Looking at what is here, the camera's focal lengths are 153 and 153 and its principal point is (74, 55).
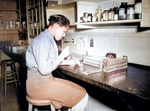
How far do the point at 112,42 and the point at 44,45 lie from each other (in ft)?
3.45

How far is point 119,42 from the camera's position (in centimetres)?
200

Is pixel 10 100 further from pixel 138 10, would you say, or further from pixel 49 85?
pixel 138 10

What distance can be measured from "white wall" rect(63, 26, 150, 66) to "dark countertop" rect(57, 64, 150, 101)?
7.2 inches

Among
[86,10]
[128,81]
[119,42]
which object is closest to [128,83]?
[128,81]

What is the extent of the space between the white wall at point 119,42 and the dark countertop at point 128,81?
182 mm

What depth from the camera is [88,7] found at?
7.38ft

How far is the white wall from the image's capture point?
1747 mm

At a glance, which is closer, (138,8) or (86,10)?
(138,8)

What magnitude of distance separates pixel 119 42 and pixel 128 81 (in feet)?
2.62

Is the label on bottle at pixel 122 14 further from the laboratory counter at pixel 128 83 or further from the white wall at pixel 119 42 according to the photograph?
the laboratory counter at pixel 128 83

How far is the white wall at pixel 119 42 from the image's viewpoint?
5.73 feet

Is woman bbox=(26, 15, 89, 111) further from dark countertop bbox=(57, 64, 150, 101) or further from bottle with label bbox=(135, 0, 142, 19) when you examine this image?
bottle with label bbox=(135, 0, 142, 19)

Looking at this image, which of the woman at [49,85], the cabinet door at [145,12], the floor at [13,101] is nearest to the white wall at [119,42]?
the cabinet door at [145,12]

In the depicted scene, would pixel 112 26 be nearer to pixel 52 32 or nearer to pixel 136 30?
pixel 136 30
